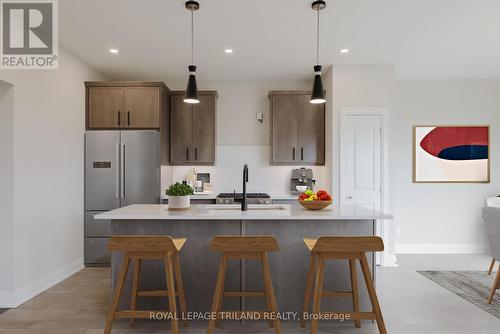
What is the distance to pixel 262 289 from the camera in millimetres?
2760

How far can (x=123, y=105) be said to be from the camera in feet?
15.1

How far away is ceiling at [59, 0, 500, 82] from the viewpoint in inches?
118

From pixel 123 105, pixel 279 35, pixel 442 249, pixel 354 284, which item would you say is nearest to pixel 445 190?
pixel 442 249

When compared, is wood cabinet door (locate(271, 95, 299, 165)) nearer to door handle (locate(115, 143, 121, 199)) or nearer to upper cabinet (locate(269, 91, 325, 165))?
upper cabinet (locate(269, 91, 325, 165))

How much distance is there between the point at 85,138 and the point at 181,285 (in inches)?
114

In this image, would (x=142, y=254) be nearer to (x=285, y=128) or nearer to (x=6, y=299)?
(x=6, y=299)

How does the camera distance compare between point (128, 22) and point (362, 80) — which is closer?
point (128, 22)

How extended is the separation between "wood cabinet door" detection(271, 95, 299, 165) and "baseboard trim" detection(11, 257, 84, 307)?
3119 millimetres

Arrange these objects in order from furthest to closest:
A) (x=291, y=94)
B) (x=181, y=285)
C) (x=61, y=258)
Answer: (x=291, y=94) < (x=61, y=258) < (x=181, y=285)

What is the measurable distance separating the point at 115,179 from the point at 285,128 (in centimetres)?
256

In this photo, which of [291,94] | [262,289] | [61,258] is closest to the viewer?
A: [262,289]

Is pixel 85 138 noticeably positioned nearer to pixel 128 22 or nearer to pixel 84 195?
pixel 84 195

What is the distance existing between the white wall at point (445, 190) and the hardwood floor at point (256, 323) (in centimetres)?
158

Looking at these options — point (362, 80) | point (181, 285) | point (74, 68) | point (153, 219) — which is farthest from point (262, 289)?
point (74, 68)
